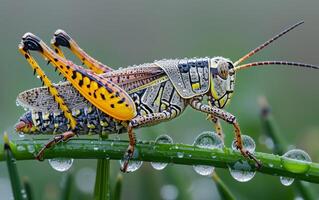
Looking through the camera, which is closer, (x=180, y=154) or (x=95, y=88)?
(x=180, y=154)

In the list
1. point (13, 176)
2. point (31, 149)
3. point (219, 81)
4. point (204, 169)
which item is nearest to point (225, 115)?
point (219, 81)

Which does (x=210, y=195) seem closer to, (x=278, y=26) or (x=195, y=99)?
(x=195, y=99)

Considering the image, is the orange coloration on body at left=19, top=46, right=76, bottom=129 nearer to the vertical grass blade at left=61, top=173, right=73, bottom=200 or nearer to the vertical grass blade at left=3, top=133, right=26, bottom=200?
the vertical grass blade at left=61, top=173, right=73, bottom=200

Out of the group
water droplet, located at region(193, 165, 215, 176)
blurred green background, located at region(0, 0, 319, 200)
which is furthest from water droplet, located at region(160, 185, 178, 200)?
water droplet, located at region(193, 165, 215, 176)

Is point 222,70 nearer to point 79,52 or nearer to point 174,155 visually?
point 79,52

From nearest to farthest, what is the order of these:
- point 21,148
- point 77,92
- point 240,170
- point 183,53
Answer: point 21,148
point 240,170
point 77,92
point 183,53
